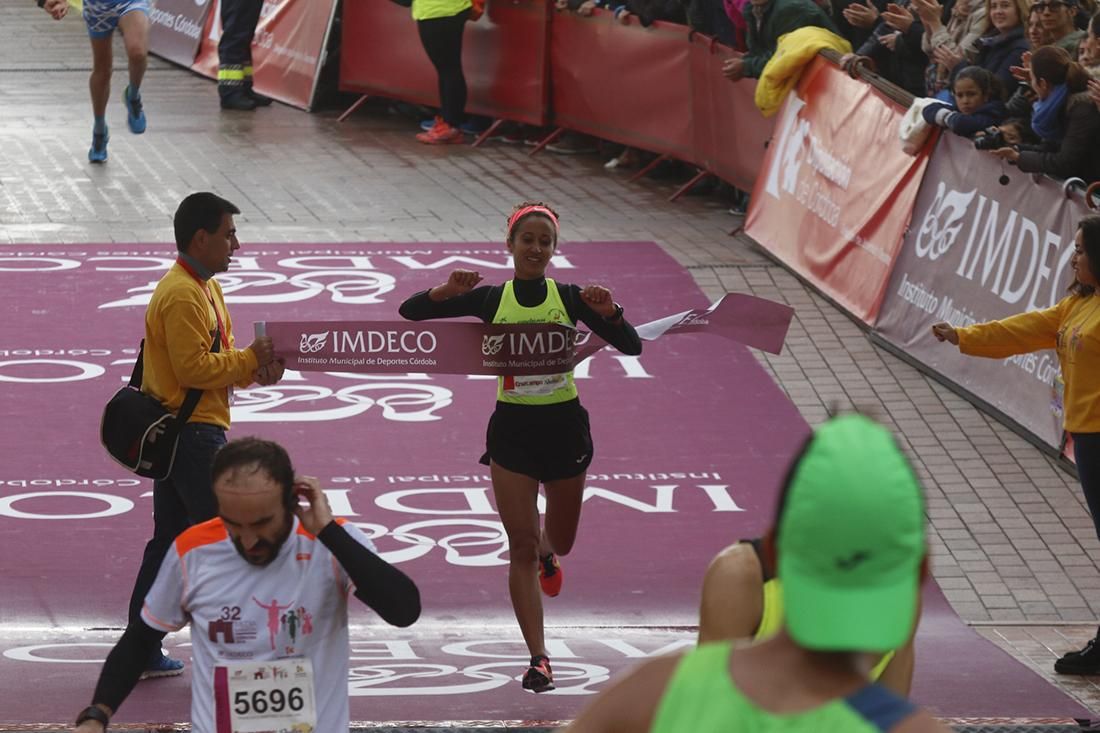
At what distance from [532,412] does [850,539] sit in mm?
4594

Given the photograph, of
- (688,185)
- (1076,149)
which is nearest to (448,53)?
(688,185)

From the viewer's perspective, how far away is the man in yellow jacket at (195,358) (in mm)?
6332

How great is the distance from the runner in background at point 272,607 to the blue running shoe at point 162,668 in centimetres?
264

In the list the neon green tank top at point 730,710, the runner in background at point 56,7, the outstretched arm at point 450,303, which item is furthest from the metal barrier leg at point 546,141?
the neon green tank top at point 730,710

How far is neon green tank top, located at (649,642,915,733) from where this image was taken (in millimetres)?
2311

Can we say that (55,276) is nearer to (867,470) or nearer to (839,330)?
(839,330)

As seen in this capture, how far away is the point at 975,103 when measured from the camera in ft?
36.5

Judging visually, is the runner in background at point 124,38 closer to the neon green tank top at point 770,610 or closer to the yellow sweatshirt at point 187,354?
the yellow sweatshirt at point 187,354

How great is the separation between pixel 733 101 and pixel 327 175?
3.80 meters

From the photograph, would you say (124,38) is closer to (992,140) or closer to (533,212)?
(992,140)

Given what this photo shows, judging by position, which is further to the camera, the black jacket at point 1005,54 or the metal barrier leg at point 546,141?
the metal barrier leg at point 546,141

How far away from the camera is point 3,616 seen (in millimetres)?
7676

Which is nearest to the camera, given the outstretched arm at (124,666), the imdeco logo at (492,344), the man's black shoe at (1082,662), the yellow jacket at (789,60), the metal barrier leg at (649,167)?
the outstretched arm at (124,666)

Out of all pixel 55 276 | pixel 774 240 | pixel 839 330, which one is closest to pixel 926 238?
pixel 839 330
